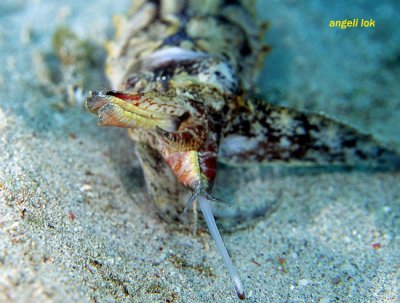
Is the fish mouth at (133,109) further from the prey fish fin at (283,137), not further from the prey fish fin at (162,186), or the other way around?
the prey fish fin at (283,137)

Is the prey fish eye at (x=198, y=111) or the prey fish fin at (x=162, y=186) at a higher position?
the prey fish eye at (x=198, y=111)

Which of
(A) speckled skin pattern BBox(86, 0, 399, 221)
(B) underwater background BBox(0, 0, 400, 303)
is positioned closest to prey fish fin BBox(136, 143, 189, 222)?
(A) speckled skin pattern BBox(86, 0, 399, 221)

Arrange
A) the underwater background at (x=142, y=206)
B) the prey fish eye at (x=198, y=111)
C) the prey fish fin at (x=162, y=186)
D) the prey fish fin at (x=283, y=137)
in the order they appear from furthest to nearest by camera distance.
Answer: the prey fish fin at (x=283, y=137) → the prey fish fin at (x=162, y=186) → the prey fish eye at (x=198, y=111) → the underwater background at (x=142, y=206)

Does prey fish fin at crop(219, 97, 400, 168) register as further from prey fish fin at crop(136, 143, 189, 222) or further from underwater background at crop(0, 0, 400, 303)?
prey fish fin at crop(136, 143, 189, 222)

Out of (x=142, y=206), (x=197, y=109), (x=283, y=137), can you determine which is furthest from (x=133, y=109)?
(x=283, y=137)

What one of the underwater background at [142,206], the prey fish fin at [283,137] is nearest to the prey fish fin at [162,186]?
the underwater background at [142,206]

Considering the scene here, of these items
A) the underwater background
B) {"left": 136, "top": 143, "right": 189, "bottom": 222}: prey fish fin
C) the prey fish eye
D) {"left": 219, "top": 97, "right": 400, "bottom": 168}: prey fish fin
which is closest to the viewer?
the underwater background

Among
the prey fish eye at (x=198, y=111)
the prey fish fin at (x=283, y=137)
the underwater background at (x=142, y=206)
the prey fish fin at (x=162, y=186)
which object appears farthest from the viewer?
the prey fish fin at (x=283, y=137)

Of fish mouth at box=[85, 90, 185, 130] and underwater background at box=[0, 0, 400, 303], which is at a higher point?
fish mouth at box=[85, 90, 185, 130]
